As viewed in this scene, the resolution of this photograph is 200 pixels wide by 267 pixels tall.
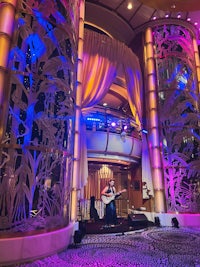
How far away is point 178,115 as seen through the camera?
5.86 meters

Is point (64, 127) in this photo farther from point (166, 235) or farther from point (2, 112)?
point (166, 235)

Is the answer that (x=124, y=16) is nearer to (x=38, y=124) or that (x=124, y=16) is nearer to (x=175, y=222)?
(x=38, y=124)

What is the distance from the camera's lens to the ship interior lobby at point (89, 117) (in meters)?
2.74

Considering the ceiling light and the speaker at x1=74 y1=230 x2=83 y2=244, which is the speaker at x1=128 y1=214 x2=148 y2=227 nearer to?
the speaker at x1=74 y1=230 x2=83 y2=244

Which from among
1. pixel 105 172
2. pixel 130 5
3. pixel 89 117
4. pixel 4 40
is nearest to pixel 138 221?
pixel 105 172

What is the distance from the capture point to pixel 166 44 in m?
6.53

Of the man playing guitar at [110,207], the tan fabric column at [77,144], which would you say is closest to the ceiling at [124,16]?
the tan fabric column at [77,144]

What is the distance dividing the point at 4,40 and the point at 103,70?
2.82 metres

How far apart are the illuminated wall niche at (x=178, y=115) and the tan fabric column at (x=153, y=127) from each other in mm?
137

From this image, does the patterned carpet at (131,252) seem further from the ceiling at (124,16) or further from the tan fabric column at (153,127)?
the ceiling at (124,16)

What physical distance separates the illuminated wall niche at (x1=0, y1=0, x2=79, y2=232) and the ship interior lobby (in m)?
0.01

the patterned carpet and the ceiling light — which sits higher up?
the ceiling light

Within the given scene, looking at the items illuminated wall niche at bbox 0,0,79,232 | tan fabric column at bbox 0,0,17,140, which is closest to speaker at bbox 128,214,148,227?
illuminated wall niche at bbox 0,0,79,232

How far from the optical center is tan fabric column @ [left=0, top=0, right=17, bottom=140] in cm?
276
